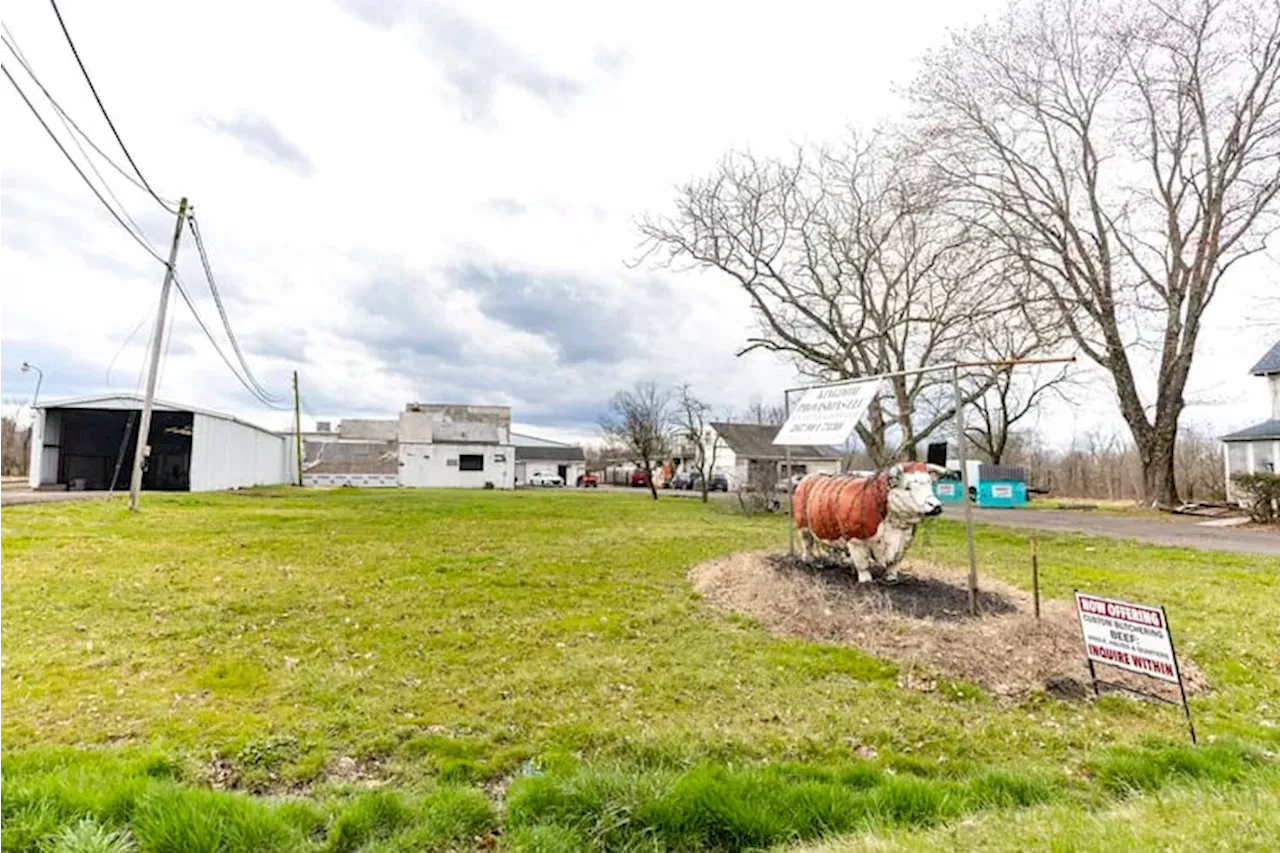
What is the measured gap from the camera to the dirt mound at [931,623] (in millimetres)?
4559

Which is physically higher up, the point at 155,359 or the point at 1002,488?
the point at 155,359

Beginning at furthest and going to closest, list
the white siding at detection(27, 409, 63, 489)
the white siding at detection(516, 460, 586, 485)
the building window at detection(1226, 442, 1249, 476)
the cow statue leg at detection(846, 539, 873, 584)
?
the white siding at detection(516, 460, 586, 485) < the building window at detection(1226, 442, 1249, 476) < the white siding at detection(27, 409, 63, 489) < the cow statue leg at detection(846, 539, 873, 584)

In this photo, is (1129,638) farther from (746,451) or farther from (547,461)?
(547,461)

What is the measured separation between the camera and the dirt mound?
4.56 metres

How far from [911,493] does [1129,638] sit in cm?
286

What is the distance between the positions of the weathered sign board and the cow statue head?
2380 millimetres

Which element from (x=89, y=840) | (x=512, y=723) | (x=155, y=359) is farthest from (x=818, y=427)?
(x=155, y=359)

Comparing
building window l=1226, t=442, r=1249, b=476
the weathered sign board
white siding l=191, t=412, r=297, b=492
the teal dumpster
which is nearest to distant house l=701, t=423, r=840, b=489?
the teal dumpster

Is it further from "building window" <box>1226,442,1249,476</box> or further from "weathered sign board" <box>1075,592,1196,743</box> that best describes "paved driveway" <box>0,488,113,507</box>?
"building window" <box>1226,442,1249,476</box>

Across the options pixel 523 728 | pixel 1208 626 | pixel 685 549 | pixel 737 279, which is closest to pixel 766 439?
pixel 737 279

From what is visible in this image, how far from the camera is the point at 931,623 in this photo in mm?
5730

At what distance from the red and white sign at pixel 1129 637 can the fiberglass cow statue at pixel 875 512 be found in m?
2.30

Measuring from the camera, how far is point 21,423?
46094 mm

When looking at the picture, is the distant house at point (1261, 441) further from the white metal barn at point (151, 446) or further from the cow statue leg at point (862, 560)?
the white metal barn at point (151, 446)
